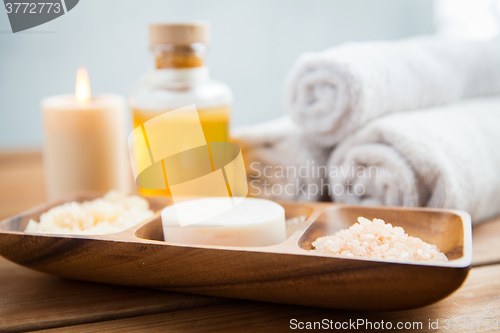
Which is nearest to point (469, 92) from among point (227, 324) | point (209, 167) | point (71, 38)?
point (209, 167)

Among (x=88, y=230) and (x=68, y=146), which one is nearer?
(x=88, y=230)

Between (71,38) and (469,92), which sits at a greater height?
(71,38)

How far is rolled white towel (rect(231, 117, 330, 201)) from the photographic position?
22.8 inches

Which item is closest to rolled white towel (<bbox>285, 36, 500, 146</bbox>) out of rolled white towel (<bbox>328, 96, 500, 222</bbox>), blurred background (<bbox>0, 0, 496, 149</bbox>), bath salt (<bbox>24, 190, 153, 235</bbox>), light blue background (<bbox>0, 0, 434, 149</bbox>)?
rolled white towel (<bbox>328, 96, 500, 222</bbox>)

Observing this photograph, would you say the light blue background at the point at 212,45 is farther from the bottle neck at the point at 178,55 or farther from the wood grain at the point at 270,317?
the wood grain at the point at 270,317

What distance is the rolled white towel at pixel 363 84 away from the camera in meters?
0.53

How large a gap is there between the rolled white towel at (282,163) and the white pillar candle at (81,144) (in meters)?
0.19

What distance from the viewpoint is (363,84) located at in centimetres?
52

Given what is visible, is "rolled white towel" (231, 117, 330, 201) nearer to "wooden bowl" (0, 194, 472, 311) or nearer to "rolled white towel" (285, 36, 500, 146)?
"rolled white towel" (285, 36, 500, 146)

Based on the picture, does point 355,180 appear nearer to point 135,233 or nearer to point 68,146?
point 135,233

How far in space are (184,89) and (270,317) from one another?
0.35 meters

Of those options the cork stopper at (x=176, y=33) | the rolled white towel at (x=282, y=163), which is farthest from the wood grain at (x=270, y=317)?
the cork stopper at (x=176, y=33)

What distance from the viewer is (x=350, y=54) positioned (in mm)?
551

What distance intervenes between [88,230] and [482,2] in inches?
47.2
